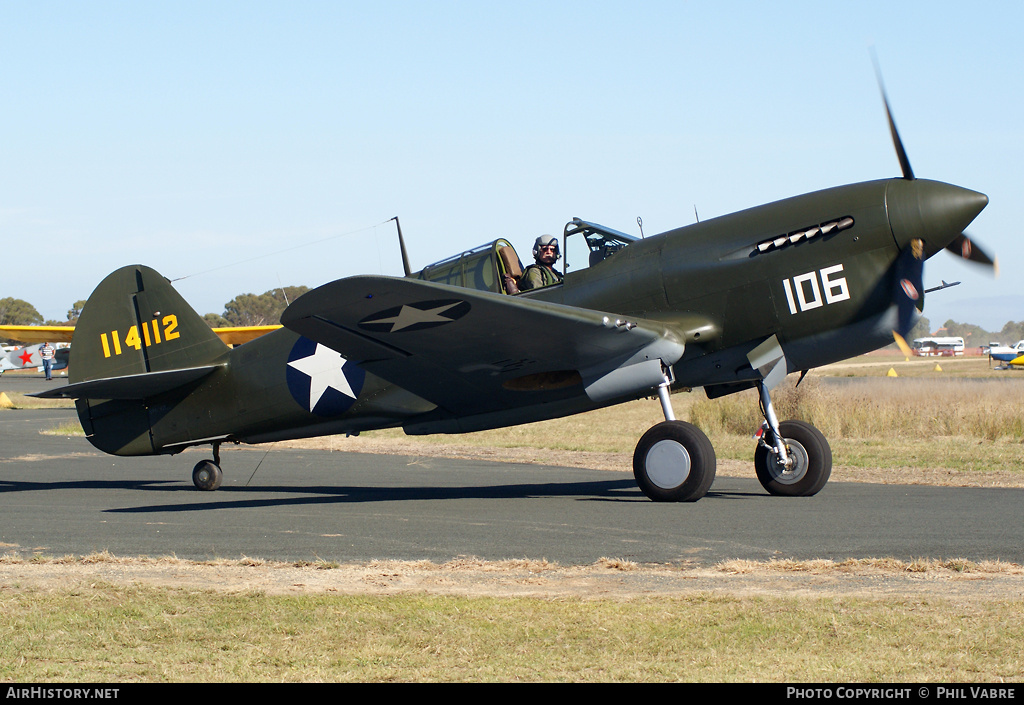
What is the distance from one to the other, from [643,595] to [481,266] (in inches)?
224

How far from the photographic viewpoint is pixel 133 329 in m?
12.7

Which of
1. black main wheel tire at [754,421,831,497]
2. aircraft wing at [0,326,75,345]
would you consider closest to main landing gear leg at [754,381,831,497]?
black main wheel tire at [754,421,831,497]

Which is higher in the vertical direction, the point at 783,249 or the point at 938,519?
the point at 783,249

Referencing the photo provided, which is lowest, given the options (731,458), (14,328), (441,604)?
(731,458)

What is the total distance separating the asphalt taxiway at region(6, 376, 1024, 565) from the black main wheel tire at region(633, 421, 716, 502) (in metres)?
0.18

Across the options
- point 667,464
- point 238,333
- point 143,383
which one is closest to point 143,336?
point 143,383

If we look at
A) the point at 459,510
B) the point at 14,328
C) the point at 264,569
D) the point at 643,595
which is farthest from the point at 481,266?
the point at 14,328

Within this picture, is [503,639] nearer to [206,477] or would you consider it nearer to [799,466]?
[799,466]

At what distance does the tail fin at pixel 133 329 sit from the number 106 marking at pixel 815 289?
23.9 ft

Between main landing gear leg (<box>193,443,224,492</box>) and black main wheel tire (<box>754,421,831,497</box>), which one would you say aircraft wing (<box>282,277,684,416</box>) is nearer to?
black main wheel tire (<box>754,421,831,497</box>)

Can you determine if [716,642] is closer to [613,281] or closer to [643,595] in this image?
[643,595]

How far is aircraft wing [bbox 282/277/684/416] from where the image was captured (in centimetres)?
870

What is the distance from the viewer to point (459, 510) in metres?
9.75

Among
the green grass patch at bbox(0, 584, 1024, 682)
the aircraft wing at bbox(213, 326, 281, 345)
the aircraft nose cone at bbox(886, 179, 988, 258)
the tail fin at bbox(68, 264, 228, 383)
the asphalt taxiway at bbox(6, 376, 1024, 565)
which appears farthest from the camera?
the aircraft wing at bbox(213, 326, 281, 345)
